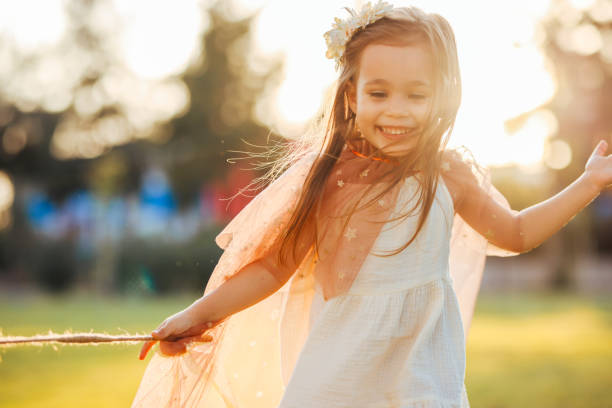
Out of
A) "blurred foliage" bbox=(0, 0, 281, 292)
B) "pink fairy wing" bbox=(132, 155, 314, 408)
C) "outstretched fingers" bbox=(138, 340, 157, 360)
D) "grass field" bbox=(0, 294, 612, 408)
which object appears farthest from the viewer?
"blurred foliage" bbox=(0, 0, 281, 292)

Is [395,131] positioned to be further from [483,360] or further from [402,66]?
[483,360]

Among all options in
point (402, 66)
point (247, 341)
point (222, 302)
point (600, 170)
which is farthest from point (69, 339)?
point (600, 170)

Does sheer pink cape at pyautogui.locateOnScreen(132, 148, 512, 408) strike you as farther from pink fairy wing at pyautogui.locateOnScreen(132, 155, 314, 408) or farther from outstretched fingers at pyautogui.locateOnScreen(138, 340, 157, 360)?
outstretched fingers at pyautogui.locateOnScreen(138, 340, 157, 360)

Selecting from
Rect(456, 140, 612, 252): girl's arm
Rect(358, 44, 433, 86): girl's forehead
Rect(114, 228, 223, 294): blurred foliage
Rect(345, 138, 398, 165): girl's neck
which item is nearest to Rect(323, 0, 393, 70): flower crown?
Rect(358, 44, 433, 86): girl's forehead

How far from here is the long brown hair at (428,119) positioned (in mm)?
2066

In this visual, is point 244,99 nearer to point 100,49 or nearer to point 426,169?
point 100,49

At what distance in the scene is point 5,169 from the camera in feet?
97.3

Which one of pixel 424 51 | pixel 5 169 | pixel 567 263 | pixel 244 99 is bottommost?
pixel 567 263

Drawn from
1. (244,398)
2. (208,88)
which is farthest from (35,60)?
(244,398)

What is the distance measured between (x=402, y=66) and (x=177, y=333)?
1071 millimetres

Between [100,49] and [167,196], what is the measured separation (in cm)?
752

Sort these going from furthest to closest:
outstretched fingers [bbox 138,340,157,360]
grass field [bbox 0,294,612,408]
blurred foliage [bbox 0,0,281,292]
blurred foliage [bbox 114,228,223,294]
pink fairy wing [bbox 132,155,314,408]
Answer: blurred foliage [bbox 0,0,281,292] → blurred foliage [bbox 114,228,223,294] → grass field [bbox 0,294,612,408] → pink fairy wing [bbox 132,155,314,408] → outstretched fingers [bbox 138,340,157,360]

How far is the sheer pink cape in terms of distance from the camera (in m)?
2.11

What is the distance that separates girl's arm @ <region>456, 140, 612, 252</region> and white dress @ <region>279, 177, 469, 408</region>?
1.03 ft
